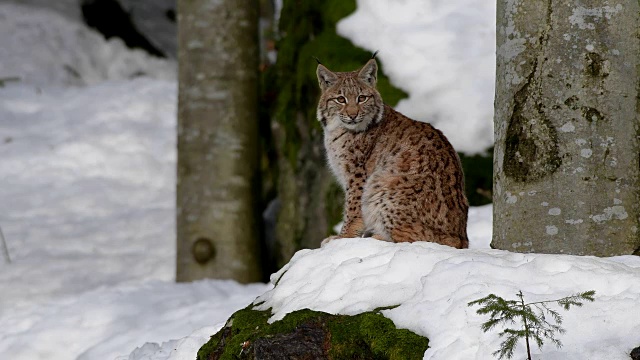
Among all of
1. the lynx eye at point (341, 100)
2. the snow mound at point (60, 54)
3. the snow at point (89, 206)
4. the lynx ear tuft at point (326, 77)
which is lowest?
the snow at point (89, 206)

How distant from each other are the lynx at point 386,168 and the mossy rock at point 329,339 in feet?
3.62

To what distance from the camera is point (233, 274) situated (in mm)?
7715

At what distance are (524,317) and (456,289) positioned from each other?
0.46m

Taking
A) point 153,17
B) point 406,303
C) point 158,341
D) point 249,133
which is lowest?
point 158,341

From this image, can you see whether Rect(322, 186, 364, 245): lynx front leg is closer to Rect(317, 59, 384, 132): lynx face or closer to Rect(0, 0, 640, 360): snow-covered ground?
Rect(317, 59, 384, 132): lynx face

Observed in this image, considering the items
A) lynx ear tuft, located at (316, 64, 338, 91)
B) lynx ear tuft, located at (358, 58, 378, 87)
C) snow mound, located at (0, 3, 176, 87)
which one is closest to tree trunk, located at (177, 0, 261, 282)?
lynx ear tuft, located at (316, 64, 338, 91)

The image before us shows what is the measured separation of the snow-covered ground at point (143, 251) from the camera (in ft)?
10.7

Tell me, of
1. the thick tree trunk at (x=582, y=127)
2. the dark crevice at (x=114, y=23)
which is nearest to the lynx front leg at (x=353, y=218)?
the thick tree trunk at (x=582, y=127)

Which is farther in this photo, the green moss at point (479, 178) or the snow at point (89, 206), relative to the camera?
the green moss at point (479, 178)

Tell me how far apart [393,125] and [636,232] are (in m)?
1.57

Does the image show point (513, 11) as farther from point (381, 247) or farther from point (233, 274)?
point (233, 274)

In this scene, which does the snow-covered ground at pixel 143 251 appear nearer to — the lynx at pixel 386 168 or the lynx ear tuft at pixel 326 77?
the lynx at pixel 386 168

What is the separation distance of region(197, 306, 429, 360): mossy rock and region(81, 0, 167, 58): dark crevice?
1025cm

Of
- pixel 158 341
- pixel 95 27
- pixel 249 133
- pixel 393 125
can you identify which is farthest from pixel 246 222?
pixel 95 27
